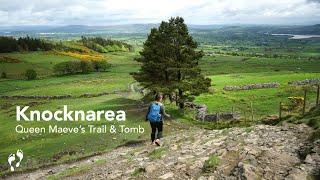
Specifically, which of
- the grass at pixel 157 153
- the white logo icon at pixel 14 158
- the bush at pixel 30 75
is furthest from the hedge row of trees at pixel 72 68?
the grass at pixel 157 153

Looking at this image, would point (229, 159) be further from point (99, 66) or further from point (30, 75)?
point (99, 66)

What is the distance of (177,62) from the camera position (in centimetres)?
5469

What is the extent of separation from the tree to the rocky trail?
2855 centimetres

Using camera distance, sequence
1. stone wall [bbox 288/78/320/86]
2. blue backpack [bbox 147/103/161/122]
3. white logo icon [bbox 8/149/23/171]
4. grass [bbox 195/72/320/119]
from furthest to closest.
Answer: stone wall [bbox 288/78/320/86]
grass [bbox 195/72/320/119]
white logo icon [bbox 8/149/23/171]
blue backpack [bbox 147/103/161/122]

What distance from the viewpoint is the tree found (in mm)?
54094

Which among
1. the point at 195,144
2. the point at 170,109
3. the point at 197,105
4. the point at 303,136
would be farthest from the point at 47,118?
the point at 303,136

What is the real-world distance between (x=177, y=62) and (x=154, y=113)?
3159cm

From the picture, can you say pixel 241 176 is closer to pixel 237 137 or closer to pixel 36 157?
pixel 237 137

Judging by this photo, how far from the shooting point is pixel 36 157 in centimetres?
3688

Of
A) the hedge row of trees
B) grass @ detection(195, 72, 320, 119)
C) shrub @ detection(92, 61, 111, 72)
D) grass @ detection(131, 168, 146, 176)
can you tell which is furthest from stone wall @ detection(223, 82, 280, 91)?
shrub @ detection(92, 61, 111, 72)

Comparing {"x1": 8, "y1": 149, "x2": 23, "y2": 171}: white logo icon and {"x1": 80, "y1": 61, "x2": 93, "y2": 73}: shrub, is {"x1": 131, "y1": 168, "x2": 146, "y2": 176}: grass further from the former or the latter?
{"x1": 80, "y1": 61, "x2": 93, "y2": 73}: shrub

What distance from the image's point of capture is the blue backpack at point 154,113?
922 inches

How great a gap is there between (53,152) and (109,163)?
603 inches

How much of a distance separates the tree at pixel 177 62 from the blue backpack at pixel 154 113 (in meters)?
29.8
